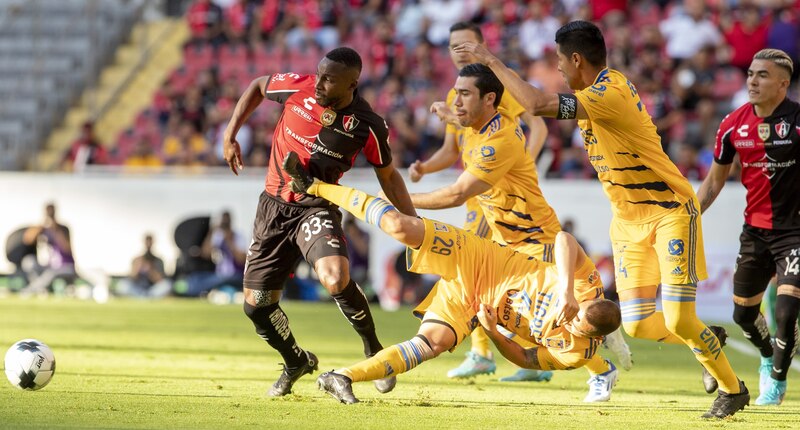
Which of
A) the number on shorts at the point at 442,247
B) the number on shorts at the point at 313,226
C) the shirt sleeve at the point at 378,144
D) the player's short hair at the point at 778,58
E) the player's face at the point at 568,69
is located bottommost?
the number on shorts at the point at 313,226

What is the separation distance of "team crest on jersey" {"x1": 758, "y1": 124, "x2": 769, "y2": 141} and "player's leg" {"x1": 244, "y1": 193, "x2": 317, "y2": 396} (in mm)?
3632

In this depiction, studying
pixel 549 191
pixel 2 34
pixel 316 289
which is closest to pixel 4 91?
pixel 2 34

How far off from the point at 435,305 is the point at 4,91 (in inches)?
828

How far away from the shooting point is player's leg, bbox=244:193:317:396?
8.65 metres

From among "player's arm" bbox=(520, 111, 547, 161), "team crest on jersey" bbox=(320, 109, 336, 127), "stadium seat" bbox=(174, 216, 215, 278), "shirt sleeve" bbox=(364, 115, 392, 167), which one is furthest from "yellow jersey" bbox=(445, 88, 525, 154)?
"stadium seat" bbox=(174, 216, 215, 278)

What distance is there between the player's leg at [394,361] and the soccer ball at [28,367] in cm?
203

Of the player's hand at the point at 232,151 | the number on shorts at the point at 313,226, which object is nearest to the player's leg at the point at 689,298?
the number on shorts at the point at 313,226

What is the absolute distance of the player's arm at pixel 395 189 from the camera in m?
8.76

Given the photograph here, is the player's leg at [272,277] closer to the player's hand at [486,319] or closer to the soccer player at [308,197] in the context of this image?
the soccer player at [308,197]

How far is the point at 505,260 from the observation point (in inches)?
322

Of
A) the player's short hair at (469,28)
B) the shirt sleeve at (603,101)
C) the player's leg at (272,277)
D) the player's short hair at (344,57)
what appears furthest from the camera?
the player's short hair at (469,28)

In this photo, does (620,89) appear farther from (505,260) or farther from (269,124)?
(269,124)

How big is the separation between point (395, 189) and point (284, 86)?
3.82 ft

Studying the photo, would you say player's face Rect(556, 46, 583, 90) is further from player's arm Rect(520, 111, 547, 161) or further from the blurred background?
the blurred background
